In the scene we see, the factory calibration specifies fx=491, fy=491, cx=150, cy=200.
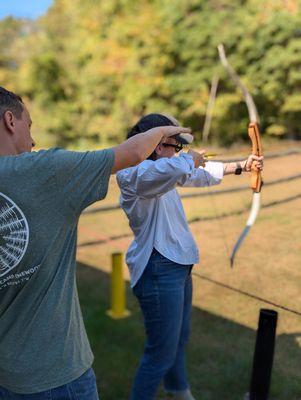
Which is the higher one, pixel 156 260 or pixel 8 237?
pixel 8 237

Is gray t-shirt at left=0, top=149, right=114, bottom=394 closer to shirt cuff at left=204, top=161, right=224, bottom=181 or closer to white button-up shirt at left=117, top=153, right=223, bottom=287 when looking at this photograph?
white button-up shirt at left=117, top=153, right=223, bottom=287

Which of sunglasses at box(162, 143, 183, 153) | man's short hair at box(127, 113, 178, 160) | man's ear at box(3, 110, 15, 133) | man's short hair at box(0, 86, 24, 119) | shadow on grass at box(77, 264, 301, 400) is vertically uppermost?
man's short hair at box(0, 86, 24, 119)

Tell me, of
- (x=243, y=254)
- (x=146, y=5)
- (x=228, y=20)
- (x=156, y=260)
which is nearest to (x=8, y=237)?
(x=156, y=260)

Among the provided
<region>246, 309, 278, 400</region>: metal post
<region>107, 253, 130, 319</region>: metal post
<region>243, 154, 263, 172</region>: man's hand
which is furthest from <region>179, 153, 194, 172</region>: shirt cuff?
<region>107, 253, 130, 319</region>: metal post

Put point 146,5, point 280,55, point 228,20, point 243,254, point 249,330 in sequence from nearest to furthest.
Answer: point 249,330
point 243,254
point 280,55
point 228,20
point 146,5

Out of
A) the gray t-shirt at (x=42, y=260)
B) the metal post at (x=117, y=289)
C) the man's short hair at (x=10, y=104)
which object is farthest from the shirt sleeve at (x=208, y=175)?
the metal post at (x=117, y=289)

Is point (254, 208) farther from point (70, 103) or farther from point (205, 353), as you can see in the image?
point (70, 103)

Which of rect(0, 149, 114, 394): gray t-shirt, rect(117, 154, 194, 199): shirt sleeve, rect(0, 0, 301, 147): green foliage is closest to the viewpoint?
rect(0, 149, 114, 394): gray t-shirt

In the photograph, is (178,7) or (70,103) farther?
(70,103)

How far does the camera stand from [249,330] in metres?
3.33

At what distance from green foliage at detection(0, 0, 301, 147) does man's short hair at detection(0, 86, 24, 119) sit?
13008 mm

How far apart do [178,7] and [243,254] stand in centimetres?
1223

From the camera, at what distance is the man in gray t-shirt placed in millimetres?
1085

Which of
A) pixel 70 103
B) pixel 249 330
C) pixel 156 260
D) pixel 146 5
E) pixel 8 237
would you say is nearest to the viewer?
pixel 8 237
